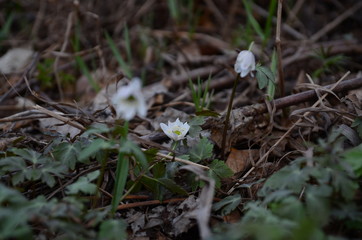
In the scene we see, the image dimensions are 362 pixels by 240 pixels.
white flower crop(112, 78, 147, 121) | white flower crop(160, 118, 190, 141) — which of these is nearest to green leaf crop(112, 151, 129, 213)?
white flower crop(112, 78, 147, 121)

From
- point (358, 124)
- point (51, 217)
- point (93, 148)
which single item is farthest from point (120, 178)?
point (358, 124)

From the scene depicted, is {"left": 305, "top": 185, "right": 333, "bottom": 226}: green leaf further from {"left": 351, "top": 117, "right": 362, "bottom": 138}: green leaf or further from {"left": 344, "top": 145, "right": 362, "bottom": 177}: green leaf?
{"left": 351, "top": 117, "right": 362, "bottom": 138}: green leaf

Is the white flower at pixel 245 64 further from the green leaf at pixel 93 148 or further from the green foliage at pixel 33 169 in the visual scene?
the green foliage at pixel 33 169

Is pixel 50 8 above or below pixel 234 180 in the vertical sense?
above

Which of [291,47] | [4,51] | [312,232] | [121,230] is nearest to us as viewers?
[312,232]

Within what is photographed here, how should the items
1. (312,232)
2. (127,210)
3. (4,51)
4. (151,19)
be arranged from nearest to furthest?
1. (312,232)
2. (127,210)
3. (4,51)
4. (151,19)

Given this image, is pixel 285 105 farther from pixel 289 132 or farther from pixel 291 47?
pixel 291 47

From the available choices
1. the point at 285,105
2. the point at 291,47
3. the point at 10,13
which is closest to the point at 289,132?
the point at 285,105
